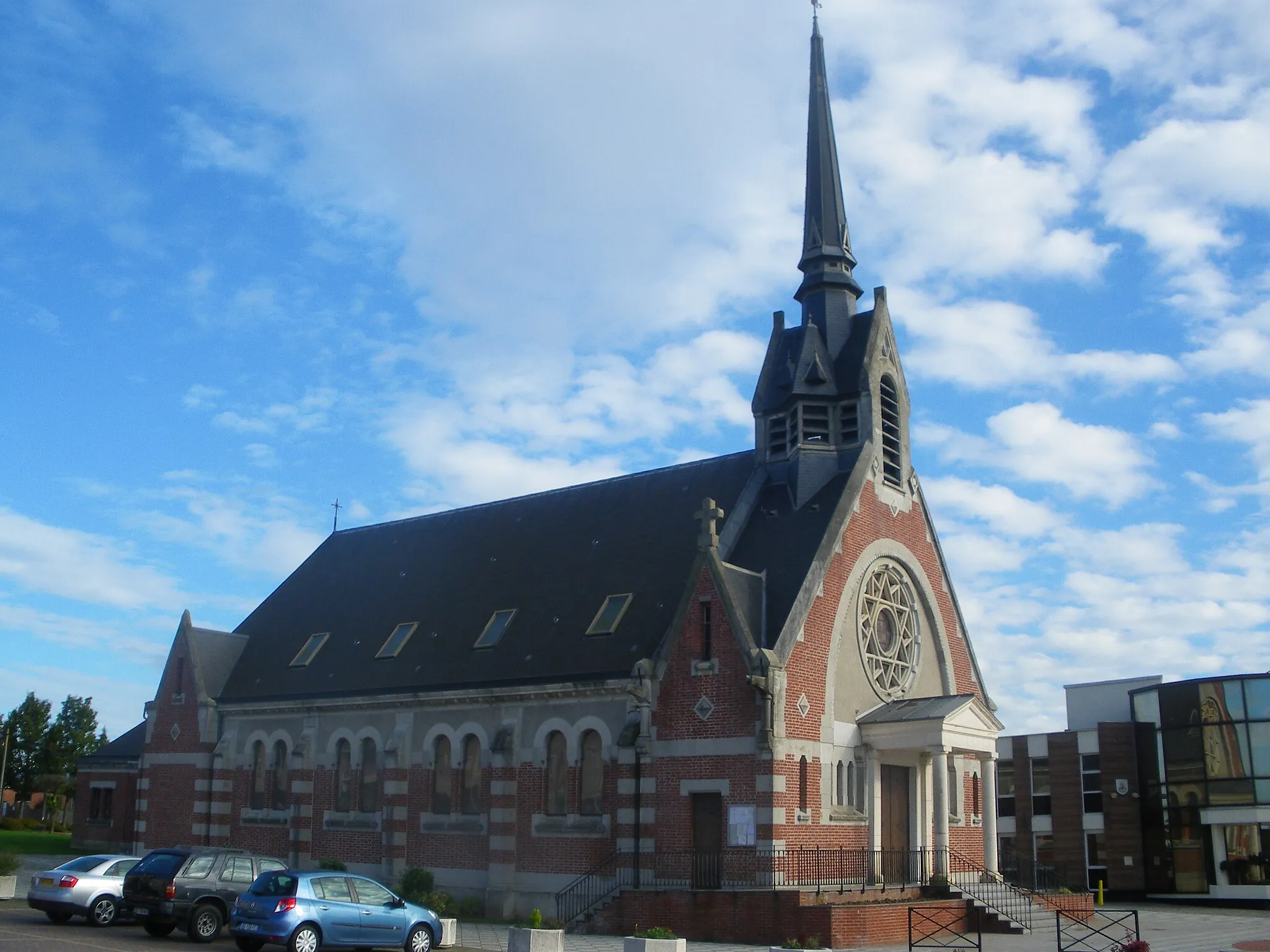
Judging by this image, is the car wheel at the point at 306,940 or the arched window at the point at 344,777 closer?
the car wheel at the point at 306,940

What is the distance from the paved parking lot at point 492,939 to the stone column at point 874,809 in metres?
3.00

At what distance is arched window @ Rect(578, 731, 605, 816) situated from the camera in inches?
1157

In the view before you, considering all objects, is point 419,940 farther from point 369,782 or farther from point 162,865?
point 369,782

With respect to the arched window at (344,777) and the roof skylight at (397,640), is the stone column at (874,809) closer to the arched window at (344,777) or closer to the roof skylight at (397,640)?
the roof skylight at (397,640)

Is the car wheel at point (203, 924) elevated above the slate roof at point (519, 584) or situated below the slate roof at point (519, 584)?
below

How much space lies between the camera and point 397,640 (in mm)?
36781

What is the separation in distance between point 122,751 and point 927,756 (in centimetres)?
3375

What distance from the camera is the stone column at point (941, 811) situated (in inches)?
1080

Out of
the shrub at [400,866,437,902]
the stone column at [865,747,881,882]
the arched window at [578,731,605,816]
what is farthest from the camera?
the shrub at [400,866,437,902]

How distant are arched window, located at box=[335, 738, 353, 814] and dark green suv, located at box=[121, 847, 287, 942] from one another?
1156 centimetres

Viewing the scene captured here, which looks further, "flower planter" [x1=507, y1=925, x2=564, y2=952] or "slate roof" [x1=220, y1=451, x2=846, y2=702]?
"slate roof" [x1=220, y1=451, x2=846, y2=702]

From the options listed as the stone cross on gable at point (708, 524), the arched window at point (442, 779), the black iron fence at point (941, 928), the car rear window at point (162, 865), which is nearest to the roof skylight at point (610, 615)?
the stone cross on gable at point (708, 524)

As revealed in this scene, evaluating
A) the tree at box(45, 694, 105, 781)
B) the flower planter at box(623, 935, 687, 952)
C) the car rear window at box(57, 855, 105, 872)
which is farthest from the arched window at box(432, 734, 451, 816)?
the tree at box(45, 694, 105, 781)

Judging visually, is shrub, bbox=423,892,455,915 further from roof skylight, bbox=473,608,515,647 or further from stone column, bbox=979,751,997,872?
stone column, bbox=979,751,997,872
